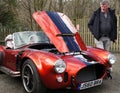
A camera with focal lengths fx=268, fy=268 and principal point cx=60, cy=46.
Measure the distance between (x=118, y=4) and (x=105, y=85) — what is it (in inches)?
523

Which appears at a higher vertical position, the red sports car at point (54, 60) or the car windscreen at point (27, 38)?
the car windscreen at point (27, 38)

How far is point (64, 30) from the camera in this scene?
19.1 feet

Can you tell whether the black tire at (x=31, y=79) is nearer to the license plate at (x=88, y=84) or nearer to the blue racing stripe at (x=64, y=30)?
the license plate at (x=88, y=84)

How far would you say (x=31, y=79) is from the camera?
5016mm

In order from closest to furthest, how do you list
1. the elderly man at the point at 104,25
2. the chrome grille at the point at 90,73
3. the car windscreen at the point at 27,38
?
the chrome grille at the point at 90,73 < the car windscreen at the point at 27,38 < the elderly man at the point at 104,25

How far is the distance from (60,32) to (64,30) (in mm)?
134

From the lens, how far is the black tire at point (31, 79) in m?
4.73

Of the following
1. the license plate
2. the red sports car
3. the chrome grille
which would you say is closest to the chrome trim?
the red sports car

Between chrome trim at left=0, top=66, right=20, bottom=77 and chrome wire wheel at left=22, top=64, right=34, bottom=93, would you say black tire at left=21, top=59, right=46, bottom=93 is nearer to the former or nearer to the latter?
chrome wire wheel at left=22, top=64, right=34, bottom=93

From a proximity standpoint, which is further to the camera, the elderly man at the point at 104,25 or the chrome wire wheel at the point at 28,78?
the elderly man at the point at 104,25

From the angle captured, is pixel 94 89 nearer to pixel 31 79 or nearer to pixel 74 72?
pixel 74 72

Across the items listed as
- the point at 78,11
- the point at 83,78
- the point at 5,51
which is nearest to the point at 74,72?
the point at 83,78

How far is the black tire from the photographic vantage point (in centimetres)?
473

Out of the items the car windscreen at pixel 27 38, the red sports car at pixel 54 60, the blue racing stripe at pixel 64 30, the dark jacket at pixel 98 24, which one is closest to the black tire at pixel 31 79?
the red sports car at pixel 54 60
